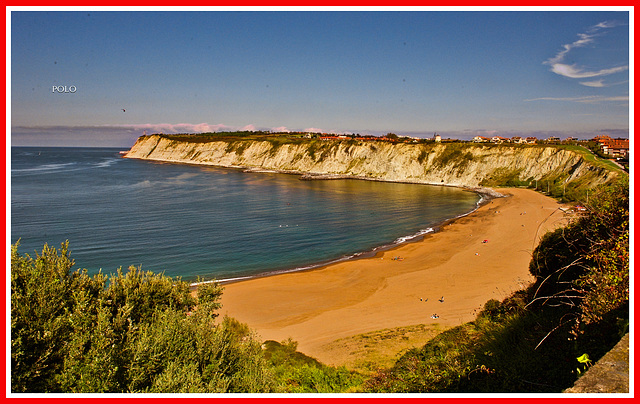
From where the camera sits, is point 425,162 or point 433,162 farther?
point 425,162

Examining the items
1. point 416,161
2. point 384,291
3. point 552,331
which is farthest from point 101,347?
point 416,161

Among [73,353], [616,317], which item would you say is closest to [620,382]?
[616,317]

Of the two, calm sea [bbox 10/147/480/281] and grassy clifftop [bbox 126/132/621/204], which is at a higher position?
grassy clifftop [bbox 126/132/621/204]

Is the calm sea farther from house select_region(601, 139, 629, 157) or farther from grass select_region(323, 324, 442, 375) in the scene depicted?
house select_region(601, 139, 629, 157)

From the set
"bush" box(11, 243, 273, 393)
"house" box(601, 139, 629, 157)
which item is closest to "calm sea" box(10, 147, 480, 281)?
"bush" box(11, 243, 273, 393)

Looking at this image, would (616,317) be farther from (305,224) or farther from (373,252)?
(305,224)

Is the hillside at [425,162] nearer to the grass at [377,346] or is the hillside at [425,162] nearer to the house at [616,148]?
the house at [616,148]

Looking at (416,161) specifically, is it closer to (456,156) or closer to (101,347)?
(456,156)
